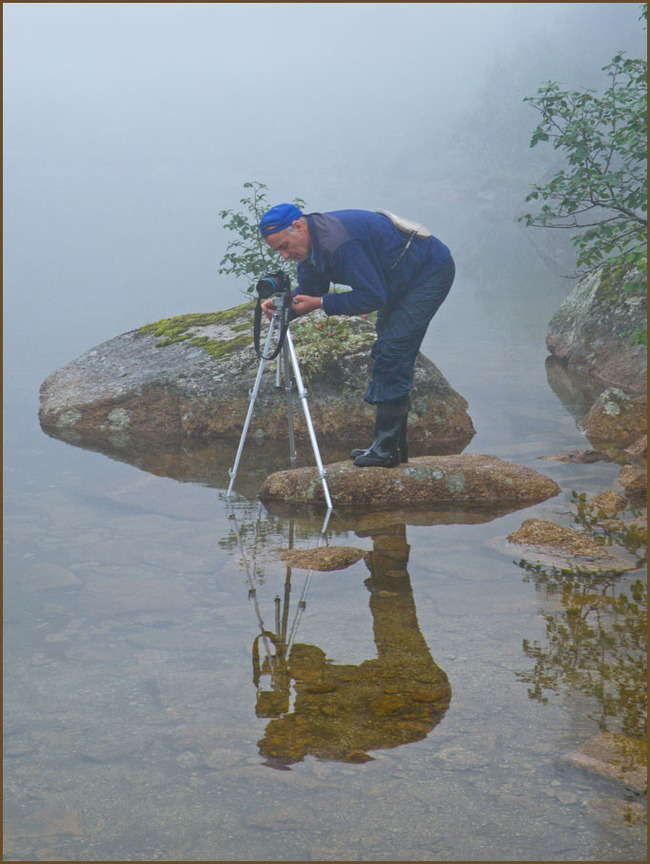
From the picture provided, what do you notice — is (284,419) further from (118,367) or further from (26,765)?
(26,765)

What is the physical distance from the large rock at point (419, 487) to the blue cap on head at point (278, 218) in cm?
204

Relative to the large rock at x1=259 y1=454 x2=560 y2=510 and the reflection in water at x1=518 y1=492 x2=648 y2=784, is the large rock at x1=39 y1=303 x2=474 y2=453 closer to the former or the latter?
the large rock at x1=259 y1=454 x2=560 y2=510

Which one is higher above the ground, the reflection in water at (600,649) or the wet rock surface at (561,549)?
the wet rock surface at (561,549)

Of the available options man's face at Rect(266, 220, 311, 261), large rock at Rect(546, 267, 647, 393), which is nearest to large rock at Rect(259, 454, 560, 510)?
man's face at Rect(266, 220, 311, 261)

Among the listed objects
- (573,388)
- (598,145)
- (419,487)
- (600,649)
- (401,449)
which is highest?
(598,145)

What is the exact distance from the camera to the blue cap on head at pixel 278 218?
686 cm

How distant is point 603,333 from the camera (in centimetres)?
1407

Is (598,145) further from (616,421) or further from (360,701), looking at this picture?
(360,701)

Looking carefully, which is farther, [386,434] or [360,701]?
[386,434]

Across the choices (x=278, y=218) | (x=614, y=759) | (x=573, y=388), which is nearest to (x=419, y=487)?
(x=278, y=218)

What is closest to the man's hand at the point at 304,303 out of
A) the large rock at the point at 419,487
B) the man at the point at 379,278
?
the man at the point at 379,278

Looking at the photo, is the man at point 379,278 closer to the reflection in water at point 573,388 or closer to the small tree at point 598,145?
the small tree at point 598,145

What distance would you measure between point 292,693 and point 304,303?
385cm

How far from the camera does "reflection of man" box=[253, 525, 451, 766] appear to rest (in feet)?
12.5
